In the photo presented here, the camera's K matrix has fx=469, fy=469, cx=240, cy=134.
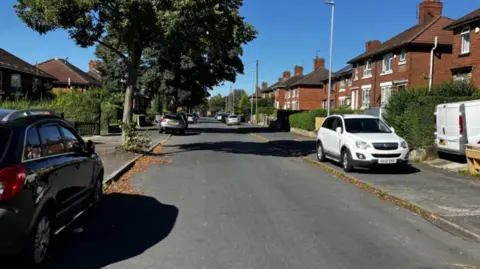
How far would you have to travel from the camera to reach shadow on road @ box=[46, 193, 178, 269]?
5289mm

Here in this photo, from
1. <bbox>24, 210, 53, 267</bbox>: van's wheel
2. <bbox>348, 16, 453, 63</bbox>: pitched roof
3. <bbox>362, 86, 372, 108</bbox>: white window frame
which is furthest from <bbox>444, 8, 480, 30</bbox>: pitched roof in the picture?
<bbox>24, 210, 53, 267</bbox>: van's wheel

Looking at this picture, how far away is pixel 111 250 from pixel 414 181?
27.5ft

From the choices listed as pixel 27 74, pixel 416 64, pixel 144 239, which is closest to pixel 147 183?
pixel 144 239

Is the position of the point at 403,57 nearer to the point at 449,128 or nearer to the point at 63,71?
the point at 449,128

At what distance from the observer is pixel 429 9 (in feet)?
123

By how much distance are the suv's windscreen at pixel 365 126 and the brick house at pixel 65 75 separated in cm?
4832

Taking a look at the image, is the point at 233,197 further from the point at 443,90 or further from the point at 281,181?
the point at 443,90

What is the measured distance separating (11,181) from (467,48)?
2793 cm

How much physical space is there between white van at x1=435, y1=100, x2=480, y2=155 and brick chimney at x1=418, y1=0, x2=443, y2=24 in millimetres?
25256

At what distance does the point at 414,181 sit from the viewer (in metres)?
11.6

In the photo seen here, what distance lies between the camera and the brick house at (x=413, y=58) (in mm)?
33812

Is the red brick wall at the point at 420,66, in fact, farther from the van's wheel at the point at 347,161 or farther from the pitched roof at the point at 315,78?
the pitched roof at the point at 315,78

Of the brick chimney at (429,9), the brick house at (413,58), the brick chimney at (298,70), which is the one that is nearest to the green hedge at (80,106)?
Result: the brick house at (413,58)

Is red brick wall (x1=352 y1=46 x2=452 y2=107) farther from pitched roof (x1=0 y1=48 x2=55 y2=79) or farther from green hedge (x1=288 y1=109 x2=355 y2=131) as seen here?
pitched roof (x1=0 y1=48 x2=55 y2=79)
